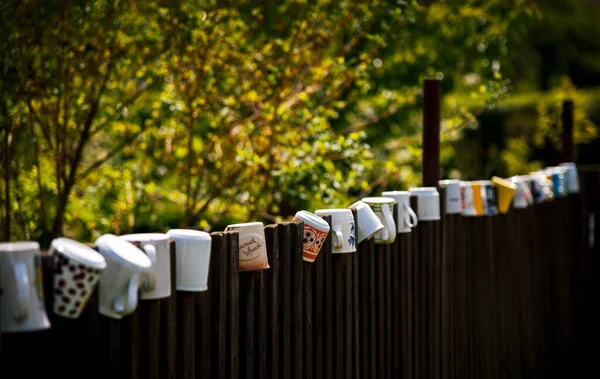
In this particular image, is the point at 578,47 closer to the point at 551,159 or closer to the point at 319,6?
the point at 551,159

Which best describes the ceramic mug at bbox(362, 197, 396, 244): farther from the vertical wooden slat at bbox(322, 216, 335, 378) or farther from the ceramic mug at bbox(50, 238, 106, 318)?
the ceramic mug at bbox(50, 238, 106, 318)

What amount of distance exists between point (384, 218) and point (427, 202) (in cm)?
42

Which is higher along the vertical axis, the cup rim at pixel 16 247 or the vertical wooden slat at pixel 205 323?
the cup rim at pixel 16 247

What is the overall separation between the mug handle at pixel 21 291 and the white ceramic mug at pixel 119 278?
0.20m

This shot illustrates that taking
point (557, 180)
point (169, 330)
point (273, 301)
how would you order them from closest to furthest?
point (169, 330), point (273, 301), point (557, 180)

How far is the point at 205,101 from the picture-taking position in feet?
14.8

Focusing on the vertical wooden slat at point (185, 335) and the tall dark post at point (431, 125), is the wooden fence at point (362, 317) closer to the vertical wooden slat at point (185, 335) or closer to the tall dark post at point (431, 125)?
the vertical wooden slat at point (185, 335)

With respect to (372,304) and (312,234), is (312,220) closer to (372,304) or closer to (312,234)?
(312,234)

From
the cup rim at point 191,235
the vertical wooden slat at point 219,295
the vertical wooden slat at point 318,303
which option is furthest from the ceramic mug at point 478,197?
the cup rim at point 191,235

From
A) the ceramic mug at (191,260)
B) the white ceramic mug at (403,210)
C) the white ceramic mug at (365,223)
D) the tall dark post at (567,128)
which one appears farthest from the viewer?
the tall dark post at (567,128)

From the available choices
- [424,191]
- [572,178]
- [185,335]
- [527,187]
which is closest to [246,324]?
[185,335]

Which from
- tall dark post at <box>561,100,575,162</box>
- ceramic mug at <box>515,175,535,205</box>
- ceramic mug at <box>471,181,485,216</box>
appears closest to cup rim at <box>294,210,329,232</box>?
ceramic mug at <box>471,181,485,216</box>

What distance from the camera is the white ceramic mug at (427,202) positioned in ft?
10.3

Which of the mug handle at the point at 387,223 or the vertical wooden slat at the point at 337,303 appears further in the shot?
the mug handle at the point at 387,223
